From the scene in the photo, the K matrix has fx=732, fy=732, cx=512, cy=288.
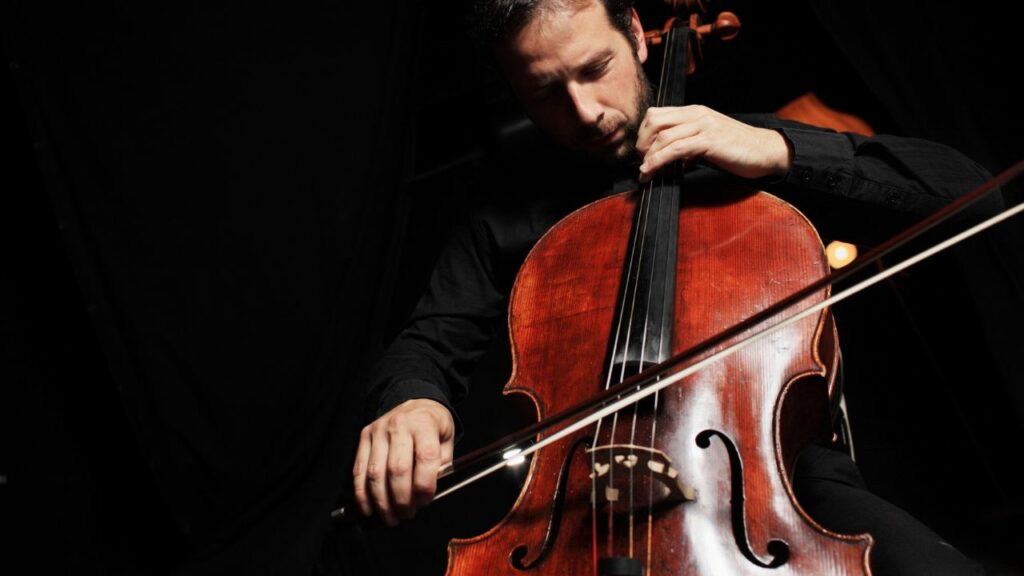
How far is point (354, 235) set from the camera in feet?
5.23

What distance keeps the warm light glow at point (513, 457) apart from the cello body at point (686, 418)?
18 mm

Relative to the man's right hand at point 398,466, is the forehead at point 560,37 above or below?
above

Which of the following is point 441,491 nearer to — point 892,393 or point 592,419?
point 592,419

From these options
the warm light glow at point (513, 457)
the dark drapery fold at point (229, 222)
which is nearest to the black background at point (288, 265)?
the dark drapery fold at point (229, 222)

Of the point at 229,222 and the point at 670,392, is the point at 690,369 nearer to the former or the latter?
the point at 670,392

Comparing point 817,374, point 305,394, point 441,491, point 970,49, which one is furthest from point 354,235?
point 970,49

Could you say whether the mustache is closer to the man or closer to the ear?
the man

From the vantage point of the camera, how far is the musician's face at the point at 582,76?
1.09 m

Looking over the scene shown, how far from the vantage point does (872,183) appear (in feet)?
3.22

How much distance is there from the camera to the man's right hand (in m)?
0.74

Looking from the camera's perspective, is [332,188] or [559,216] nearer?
[559,216]

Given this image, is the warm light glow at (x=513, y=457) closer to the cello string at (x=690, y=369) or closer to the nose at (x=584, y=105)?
the cello string at (x=690, y=369)

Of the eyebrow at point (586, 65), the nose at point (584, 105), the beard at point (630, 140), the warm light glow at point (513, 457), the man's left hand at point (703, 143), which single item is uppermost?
the eyebrow at point (586, 65)

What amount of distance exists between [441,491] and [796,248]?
18.8 inches
